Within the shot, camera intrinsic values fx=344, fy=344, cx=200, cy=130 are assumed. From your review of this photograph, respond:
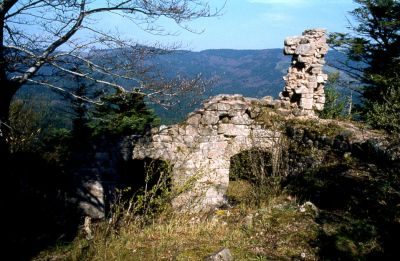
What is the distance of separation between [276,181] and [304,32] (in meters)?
6.25

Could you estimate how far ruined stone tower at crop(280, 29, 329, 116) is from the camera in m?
10.2

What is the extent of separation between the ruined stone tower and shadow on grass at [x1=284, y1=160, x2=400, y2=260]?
11.2 feet

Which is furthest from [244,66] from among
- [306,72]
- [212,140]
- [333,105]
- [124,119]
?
[212,140]

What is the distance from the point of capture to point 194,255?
3.85m

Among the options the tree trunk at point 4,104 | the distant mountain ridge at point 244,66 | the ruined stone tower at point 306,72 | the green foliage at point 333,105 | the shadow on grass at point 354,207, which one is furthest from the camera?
the distant mountain ridge at point 244,66

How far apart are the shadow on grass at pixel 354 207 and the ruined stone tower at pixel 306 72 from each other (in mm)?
3401

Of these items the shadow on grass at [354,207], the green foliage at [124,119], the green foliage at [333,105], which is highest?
the green foliage at [333,105]

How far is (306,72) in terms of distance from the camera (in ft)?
34.4

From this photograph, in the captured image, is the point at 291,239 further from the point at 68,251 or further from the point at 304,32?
the point at 304,32

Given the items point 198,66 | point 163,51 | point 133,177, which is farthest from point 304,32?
point 198,66

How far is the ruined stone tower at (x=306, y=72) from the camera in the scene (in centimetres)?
1025

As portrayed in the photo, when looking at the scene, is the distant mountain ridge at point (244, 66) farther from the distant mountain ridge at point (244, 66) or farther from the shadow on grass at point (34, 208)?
the shadow on grass at point (34, 208)

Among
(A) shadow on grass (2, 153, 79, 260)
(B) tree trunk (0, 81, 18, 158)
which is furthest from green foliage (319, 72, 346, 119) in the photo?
(B) tree trunk (0, 81, 18, 158)

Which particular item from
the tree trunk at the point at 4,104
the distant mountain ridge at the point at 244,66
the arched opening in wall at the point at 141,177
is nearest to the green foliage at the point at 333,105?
the arched opening in wall at the point at 141,177
